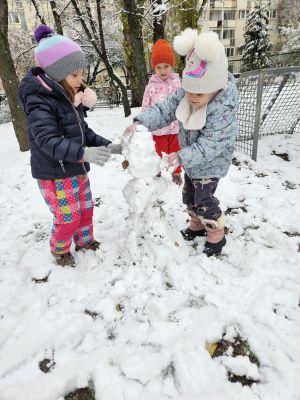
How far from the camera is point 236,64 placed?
98.6 feet

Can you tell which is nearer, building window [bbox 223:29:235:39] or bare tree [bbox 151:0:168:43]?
bare tree [bbox 151:0:168:43]

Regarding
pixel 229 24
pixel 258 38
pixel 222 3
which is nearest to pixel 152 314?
pixel 258 38

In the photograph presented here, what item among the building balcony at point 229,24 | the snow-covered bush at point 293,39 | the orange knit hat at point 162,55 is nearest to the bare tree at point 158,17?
the orange knit hat at point 162,55

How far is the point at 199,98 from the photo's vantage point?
189 centimetres

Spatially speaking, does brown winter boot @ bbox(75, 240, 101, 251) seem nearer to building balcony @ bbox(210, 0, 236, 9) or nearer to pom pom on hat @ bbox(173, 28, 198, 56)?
pom pom on hat @ bbox(173, 28, 198, 56)

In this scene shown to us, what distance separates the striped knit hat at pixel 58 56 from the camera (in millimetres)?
1750

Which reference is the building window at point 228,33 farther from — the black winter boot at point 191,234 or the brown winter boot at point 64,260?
the brown winter boot at point 64,260

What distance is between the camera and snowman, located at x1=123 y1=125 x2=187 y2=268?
192 centimetres

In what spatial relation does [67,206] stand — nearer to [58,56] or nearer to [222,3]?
[58,56]

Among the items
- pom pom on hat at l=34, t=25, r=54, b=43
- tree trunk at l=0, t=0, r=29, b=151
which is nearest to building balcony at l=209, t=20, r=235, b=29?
tree trunk at l=0, t=0, r=29, b=151

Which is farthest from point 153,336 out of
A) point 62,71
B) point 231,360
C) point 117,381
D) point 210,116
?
point 62,71

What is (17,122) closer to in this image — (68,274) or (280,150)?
(68,274)

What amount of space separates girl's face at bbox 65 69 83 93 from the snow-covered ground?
3.38 ft

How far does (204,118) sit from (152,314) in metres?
1.23
